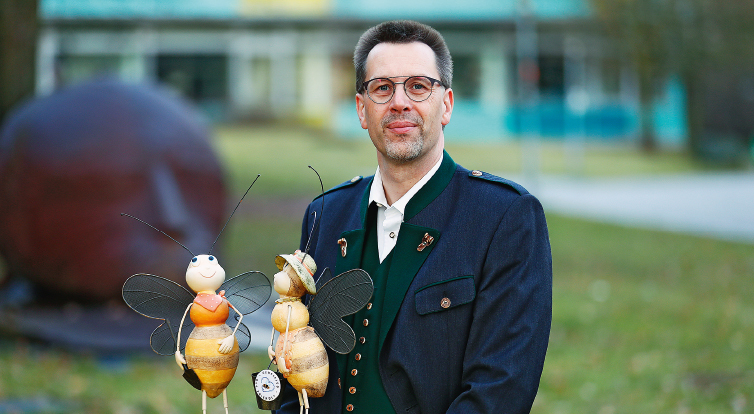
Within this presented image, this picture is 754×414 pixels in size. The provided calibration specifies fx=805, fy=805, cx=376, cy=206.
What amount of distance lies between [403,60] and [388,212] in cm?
45

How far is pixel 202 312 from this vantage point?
84.1 inches

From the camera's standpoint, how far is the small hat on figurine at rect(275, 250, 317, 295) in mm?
2100

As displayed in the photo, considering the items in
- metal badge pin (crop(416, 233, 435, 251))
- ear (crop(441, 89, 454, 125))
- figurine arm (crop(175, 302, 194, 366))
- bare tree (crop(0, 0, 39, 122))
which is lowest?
figurine arm (crop(175, 302, 194, 366))

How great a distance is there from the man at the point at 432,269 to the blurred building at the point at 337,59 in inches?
1043

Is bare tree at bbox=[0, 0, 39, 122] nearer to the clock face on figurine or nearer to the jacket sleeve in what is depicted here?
the clock face on figurine

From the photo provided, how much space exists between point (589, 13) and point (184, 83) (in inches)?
598

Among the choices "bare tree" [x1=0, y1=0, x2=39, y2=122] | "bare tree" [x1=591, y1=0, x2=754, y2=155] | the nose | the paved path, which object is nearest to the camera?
the nose

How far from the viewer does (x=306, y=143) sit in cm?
2525

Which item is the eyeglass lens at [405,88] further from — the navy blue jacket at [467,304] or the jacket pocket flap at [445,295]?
the jacket pocket flap at [445,295]

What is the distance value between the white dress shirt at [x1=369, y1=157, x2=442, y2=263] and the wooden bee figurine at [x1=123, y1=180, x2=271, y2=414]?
1.20ft

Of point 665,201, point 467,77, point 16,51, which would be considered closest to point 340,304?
point 16,51

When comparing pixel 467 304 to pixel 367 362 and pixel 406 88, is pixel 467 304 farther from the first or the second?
pixel 406 88

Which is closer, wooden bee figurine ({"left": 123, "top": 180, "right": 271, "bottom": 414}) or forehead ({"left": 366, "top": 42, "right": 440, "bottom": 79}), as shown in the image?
wooden bee figurine ({"left": 123, "top": 180, "right": 271, "bottom": 414})

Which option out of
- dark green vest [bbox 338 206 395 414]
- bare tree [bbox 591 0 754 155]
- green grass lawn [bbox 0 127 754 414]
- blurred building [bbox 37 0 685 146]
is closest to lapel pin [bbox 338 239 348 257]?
dark green vest [bbox 338 206 395 414]
